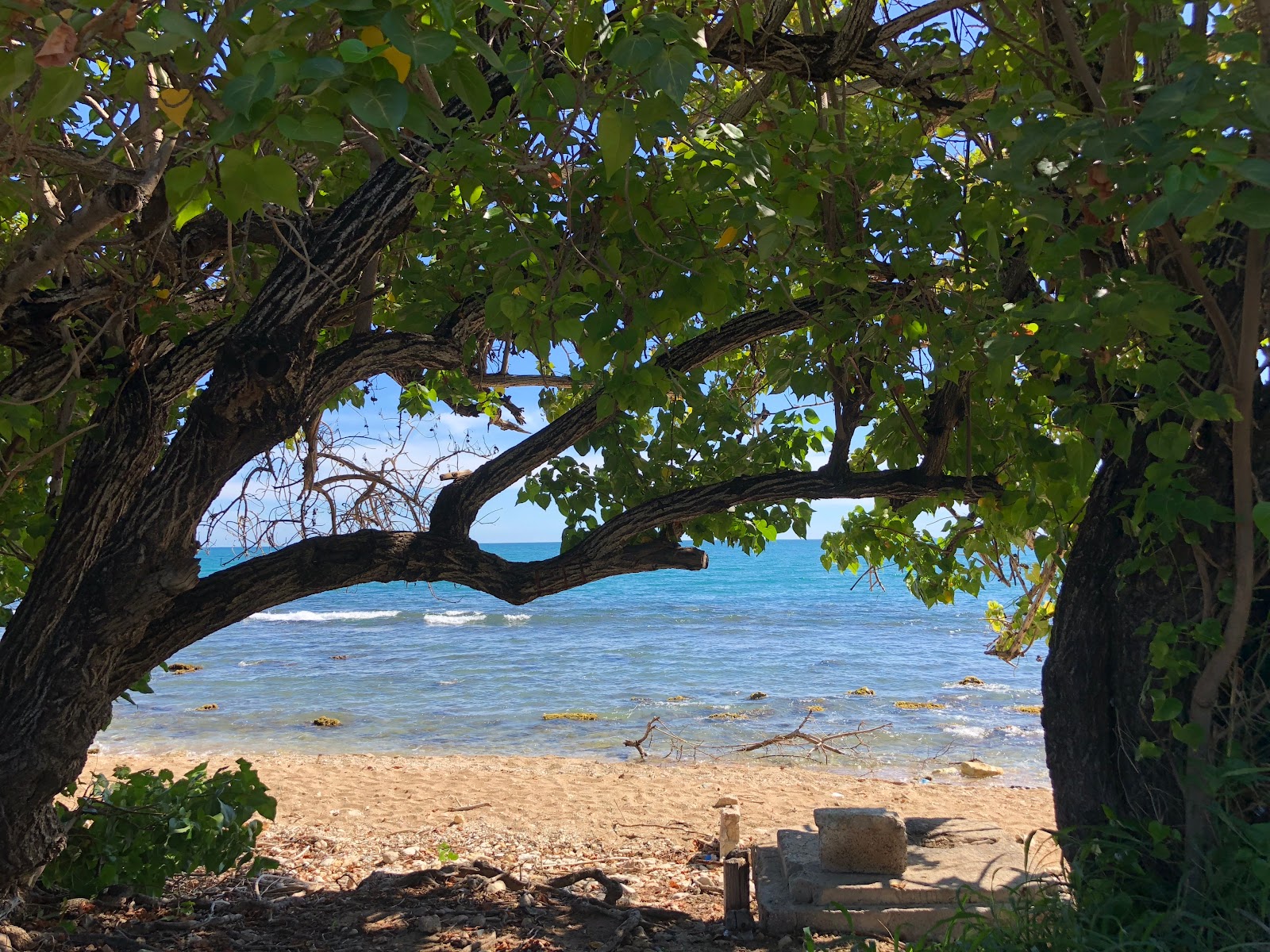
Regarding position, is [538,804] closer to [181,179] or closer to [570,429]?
[570,429]

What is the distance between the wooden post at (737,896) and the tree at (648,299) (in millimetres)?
1562

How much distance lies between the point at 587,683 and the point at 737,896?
643 inches

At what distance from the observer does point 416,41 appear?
1.60 meters

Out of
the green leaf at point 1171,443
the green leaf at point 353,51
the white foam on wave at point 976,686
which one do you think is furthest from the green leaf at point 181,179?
the white foam on wave at point 976,686

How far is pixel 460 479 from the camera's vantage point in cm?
509

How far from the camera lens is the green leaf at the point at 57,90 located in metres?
1.73

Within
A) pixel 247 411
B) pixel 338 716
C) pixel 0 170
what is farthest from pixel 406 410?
pixel 338 716

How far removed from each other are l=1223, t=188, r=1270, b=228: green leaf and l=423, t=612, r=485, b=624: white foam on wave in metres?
34.0

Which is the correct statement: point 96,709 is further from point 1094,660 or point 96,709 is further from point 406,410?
point 1094,660

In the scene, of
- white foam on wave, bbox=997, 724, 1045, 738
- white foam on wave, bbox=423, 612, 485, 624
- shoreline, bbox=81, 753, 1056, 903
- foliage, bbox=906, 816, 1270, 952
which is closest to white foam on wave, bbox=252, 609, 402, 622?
white foam on wave, bbox=423, 612, 485, 624

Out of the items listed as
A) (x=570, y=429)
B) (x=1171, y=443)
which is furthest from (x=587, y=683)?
(x=1171, y=443)

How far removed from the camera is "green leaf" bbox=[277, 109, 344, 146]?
1.56 metres

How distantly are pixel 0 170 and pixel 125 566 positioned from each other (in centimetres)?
162

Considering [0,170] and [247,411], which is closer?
[0,170]
